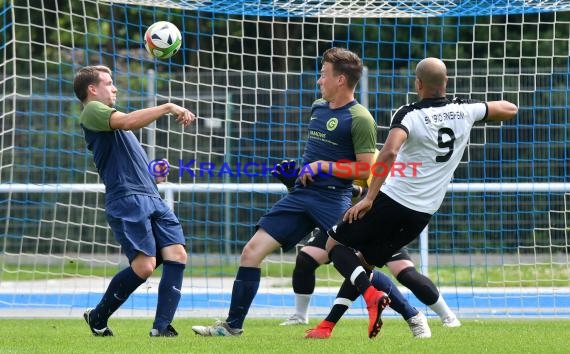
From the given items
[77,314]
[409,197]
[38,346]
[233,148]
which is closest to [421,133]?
[409,197]

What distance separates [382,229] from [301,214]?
0.81 metres

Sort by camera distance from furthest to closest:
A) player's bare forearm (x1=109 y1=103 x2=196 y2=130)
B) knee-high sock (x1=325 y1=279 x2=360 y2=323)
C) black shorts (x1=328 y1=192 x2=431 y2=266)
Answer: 1. knee-high sock (x1=325 y1=279 x2=360 y2=323)
2. player's bare forearm (x1=109 y1=103 x2=196 y2=130)
3. black shorts (x1=328 y1=192 x2=431 y2=266)

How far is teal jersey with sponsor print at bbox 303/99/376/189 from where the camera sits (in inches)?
290

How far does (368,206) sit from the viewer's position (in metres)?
6.76

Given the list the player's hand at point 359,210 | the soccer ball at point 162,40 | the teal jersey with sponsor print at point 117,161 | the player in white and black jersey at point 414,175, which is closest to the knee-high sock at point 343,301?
the player in white and black jersey at point 414,175

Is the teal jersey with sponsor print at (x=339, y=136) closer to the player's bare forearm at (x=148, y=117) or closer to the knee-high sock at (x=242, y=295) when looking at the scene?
the knee-high sock at (x=242, y=295)

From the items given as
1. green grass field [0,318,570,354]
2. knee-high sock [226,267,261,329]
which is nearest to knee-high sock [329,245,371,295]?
green grass field [0,318,570,354]

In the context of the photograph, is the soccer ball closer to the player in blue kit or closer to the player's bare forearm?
the player's bare forearm

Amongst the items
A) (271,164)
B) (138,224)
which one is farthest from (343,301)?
(271,164)

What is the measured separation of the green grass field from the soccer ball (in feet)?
6.78

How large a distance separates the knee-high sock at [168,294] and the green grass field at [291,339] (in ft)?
0.57

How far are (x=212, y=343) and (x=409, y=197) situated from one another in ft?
5.09

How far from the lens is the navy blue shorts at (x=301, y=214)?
24.6 ft

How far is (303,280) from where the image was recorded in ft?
28.7
